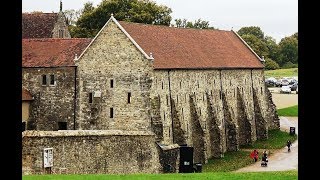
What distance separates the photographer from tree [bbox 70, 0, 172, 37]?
235 feet

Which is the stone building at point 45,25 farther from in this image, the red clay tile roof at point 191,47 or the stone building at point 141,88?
the red clay tile roof at point 191,47

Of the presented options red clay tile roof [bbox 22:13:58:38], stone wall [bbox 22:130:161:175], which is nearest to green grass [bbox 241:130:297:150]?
stone wall [bbox 22:130:161:175]

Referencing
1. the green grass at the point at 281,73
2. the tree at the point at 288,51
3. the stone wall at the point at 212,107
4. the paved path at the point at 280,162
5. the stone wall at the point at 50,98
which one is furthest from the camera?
the tree at the point at 288,51

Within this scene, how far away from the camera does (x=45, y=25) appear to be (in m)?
62.3

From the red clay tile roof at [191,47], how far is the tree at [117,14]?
1300 cm

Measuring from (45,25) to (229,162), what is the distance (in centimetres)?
2712

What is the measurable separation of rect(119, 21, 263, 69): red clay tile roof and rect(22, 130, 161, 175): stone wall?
32.9ft

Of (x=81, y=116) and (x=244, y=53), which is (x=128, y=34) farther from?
(x=244, y=53)

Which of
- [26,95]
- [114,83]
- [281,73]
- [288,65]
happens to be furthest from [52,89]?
[288,65]

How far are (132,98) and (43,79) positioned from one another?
794cm

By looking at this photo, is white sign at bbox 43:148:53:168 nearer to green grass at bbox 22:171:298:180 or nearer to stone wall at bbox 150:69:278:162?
green grass at bbox 22:171:298:180

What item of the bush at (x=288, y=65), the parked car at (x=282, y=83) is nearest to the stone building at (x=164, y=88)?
the parked car at (x=282, y=83)

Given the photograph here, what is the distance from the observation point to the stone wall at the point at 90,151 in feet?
97.1
